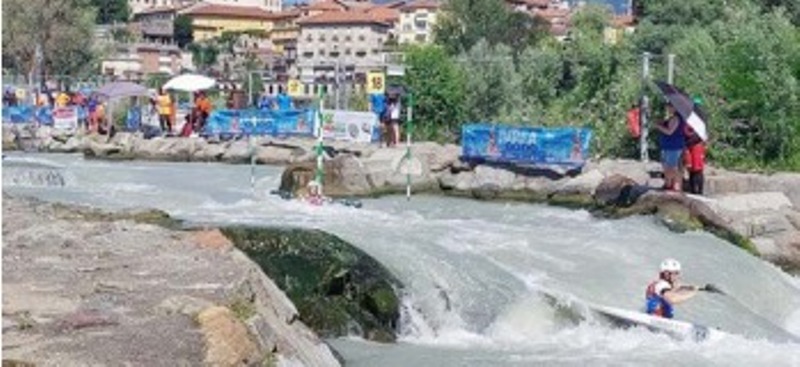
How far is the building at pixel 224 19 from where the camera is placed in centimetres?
15162

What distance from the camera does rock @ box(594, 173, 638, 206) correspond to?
2070cm

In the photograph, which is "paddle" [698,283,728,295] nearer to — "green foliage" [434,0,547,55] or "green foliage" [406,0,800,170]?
"green foliage" [406,0,800,170]

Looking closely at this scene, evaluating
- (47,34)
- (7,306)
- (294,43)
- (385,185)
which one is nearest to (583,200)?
(385,185)

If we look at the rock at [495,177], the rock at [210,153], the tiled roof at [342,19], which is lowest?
the rock at [210,153]

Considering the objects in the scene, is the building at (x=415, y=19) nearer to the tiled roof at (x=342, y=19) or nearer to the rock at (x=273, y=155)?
the tiled roof at (x=342, y=19)

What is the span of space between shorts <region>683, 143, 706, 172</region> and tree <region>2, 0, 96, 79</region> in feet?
143

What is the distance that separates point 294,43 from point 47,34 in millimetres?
81482

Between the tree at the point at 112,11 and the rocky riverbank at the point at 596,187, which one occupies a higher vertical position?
the tree at the point at 112,11

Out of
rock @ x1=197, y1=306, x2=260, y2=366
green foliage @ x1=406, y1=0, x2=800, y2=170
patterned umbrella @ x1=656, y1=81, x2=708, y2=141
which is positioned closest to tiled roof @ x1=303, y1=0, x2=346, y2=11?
green foliage @ x1=406, y1=0, x2=800, y2=170

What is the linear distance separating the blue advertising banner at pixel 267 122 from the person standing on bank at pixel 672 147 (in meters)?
11.5

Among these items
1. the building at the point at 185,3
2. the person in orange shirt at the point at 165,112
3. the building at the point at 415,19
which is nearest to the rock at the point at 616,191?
the person in orange shirt at the point at 165,112

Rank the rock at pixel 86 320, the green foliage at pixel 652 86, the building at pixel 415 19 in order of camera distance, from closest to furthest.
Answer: the rock at pixel 86 320
the green foliage at pixel 652 86
the building at pixel 415 19

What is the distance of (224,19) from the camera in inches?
6107

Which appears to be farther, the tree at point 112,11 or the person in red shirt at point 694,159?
the tree at point 112,11
